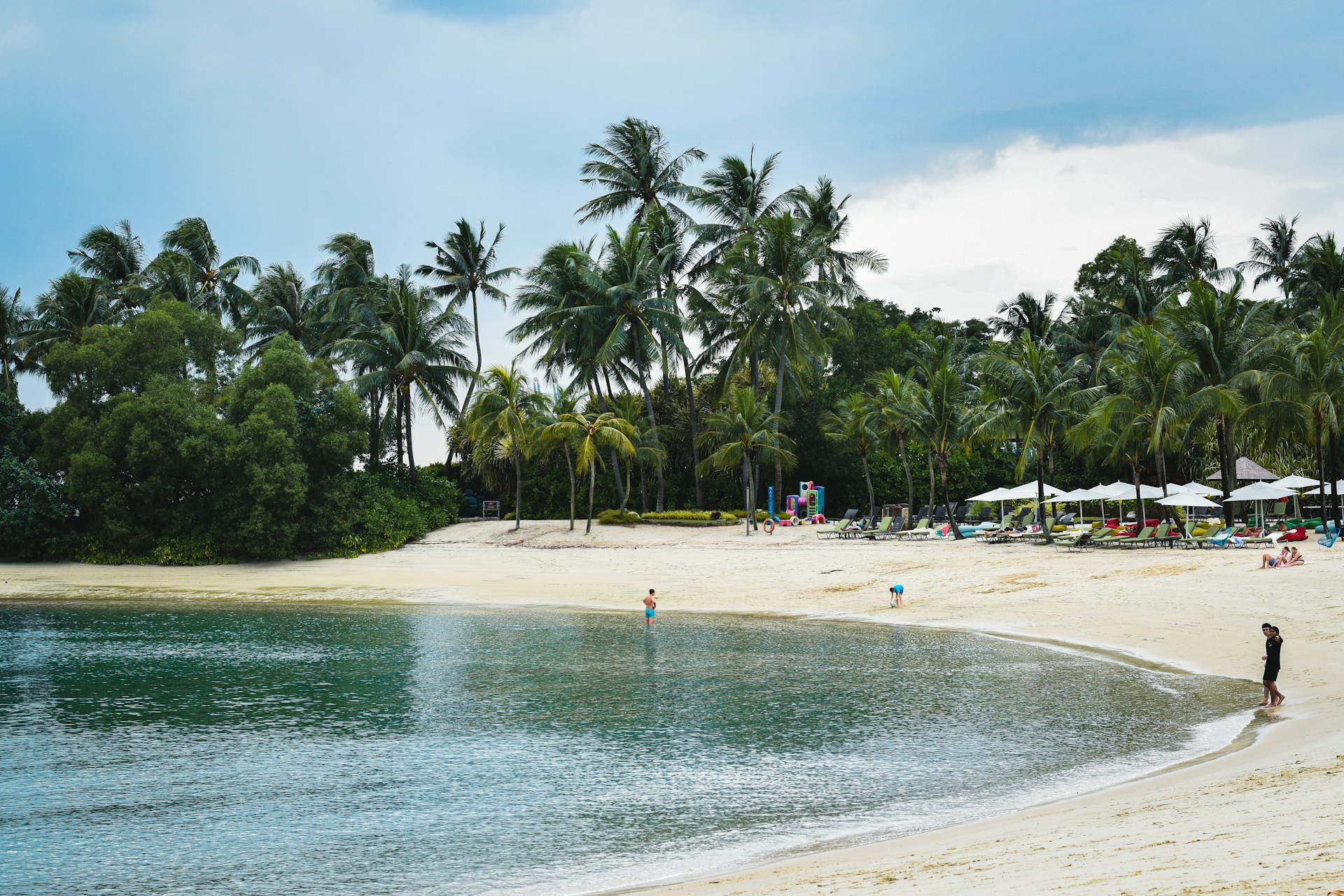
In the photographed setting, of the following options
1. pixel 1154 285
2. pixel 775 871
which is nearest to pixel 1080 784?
pixel 775 871

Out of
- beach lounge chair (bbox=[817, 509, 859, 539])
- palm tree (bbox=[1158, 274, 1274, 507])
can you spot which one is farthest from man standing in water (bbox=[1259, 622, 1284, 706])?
beach lounge chair (bbox=[817, 509, 859, 539])

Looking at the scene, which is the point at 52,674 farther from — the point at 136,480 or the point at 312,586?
the point at 136,480

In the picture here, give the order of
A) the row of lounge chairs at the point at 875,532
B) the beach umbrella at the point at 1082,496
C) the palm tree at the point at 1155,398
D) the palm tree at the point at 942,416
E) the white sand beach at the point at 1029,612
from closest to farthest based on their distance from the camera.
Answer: the white sand beach at the point at 1029,612, the palm tree at the point at 1155,398, the beach umbrella at the point at 1082,496, the row of lounge chairs at the point at 875,532, the palm tree at the point at 942,416

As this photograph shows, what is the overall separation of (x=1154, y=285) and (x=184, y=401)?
48.3m

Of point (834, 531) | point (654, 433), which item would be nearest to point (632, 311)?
point (654, 433)

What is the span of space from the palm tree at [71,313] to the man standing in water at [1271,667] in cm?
4610

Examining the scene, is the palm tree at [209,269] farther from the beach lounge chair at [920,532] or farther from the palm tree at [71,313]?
the beach lounge chair at [920,532]

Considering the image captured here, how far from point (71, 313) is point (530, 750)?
4313 cm

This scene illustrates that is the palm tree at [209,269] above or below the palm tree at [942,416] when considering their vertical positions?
above

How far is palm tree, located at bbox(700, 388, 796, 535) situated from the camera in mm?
39812

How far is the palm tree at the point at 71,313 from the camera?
45.4m

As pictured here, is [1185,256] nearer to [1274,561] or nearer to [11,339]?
[1274,561]

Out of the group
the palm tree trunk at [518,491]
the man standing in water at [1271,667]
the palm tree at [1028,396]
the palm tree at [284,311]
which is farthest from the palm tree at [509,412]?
the man standing in water at [1271,667]

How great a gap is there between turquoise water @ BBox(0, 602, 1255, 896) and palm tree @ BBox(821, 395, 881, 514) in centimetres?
1954
